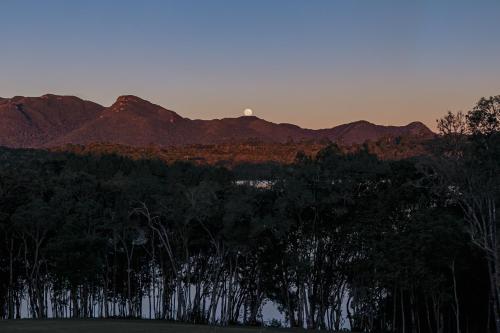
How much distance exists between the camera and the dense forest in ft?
112

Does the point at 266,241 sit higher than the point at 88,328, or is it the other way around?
the point at 266,241

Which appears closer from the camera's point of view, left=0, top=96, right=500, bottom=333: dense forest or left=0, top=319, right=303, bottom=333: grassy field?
left=0, top=319, right=303, bottom=333: grassy field

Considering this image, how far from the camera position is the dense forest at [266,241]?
112 feet

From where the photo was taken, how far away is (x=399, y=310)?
1657 inches

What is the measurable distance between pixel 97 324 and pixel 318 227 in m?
15.8

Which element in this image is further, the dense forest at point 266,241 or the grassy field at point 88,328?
the dense forest at point 266,241

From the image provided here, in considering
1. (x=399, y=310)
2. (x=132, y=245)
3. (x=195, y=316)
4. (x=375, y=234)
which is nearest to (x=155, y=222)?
(x=132, y=245)

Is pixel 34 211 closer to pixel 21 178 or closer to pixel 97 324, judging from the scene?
pixel 21 178

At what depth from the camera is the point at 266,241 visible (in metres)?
39.9

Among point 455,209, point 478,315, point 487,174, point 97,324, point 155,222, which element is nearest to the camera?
point 487,174

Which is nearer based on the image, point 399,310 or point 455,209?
point 455,209

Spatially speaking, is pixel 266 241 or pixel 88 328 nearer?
pixel 88 328

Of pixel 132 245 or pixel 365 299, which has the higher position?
pixel 132 245

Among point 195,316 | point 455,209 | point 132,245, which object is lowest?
point 195,316
